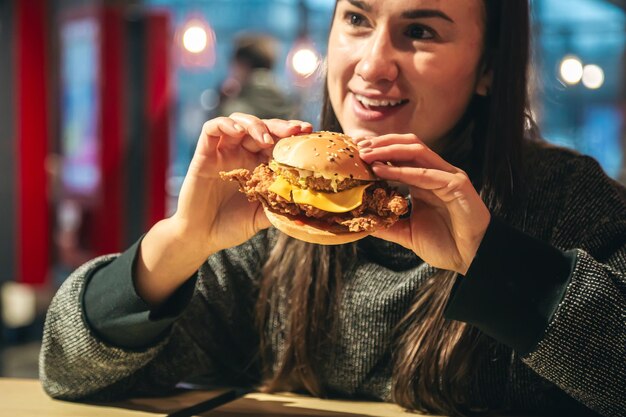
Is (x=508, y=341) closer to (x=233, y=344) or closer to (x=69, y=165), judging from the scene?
(x=233, y=344)

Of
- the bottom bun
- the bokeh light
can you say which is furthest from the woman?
the bokeh light

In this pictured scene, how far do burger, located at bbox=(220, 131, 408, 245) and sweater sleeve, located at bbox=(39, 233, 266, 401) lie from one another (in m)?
0.35

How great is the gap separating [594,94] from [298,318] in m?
6.14

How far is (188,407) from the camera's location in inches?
68.9

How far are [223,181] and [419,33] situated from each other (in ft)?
Answer: 1.89

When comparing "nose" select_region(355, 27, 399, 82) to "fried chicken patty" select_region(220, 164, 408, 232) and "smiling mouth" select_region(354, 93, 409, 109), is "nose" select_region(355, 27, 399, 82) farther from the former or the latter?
"fried chicken patty" select_region(220, 164, 408, 232)

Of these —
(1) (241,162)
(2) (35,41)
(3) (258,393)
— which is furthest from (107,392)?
(2) (35,41)

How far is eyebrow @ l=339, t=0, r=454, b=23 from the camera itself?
1.80 m

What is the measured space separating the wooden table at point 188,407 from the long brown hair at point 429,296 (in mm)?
82

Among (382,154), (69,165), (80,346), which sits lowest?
(69,165)

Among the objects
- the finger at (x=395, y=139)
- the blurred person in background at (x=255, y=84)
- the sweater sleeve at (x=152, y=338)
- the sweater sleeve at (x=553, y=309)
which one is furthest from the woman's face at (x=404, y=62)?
the blurred person in background at (x=255, y=84)

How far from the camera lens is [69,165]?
7832 mm

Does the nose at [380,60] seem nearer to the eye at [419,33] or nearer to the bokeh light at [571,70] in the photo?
the eye at [419,33]

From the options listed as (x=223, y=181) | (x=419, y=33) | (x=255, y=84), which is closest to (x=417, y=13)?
(x=419, y=33)
